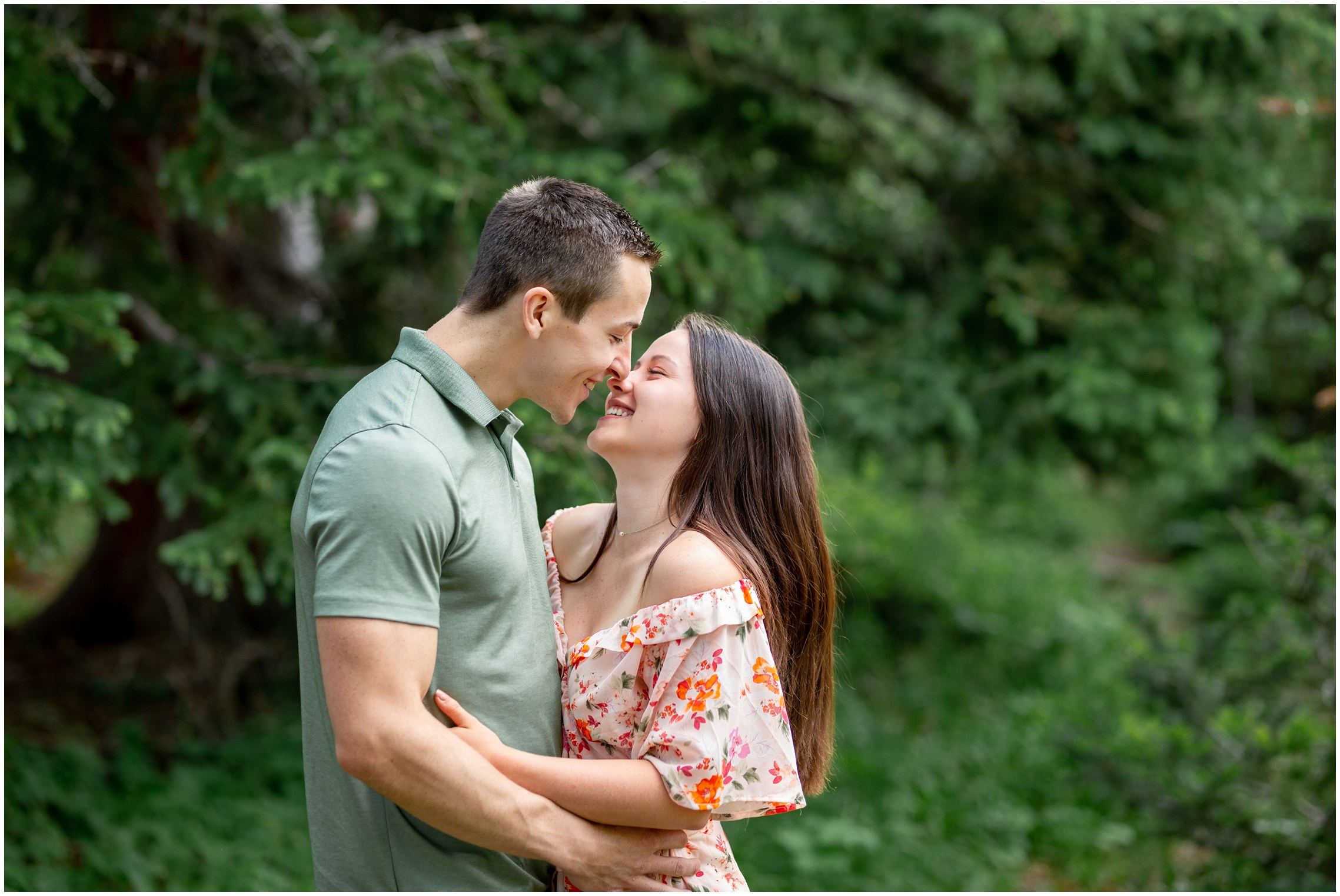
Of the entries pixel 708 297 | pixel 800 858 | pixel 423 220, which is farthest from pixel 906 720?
pixel 423 220

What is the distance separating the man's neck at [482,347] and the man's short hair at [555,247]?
0.03 m

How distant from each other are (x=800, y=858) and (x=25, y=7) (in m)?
4.49

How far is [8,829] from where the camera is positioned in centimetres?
432

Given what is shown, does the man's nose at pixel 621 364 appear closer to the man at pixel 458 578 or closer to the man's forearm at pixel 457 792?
the man at pixel 458 578

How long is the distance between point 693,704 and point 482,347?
2.40 ft

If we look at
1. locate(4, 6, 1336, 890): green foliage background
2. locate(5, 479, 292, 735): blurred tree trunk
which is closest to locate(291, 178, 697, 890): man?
locate(4, 6, 1336, 890): green foliage background

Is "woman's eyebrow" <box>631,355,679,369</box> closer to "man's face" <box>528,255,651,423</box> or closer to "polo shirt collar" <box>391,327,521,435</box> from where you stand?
"man's face" <box>528,255,651,423</box>

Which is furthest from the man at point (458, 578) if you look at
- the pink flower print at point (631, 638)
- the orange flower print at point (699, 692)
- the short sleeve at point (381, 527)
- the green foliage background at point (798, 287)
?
the green foliage background at point (798, 287)

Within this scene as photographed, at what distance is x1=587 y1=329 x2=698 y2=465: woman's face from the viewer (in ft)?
6.88

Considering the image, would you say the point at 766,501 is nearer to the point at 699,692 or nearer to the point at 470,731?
the point at 699,692

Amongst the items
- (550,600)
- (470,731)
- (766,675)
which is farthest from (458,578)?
(766,675)

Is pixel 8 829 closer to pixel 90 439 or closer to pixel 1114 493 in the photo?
pixel 90 439

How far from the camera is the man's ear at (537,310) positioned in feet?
Result: 6.11

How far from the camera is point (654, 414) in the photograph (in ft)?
6.88
